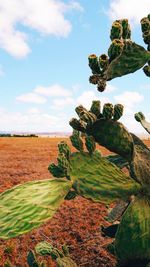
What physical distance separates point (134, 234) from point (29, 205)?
21.7 inches

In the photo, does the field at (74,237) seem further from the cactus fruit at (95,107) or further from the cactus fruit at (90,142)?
the cactus fruit at (95,107)

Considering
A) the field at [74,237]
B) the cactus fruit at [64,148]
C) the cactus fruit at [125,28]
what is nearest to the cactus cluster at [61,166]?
the cactus fruit at [64,148]

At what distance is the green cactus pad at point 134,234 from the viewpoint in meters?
2.12

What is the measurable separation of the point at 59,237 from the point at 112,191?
551 cm

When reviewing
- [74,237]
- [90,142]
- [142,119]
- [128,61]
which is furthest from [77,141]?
[74,237]

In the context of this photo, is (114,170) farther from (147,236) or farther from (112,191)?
(147,236)

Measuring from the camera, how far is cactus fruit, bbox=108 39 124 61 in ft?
6.24

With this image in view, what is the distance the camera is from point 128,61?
215 centimetres

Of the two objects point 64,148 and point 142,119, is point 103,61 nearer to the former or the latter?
point 64,148

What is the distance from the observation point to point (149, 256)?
217 cm

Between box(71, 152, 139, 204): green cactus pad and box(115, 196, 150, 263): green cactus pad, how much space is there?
0.47 feet

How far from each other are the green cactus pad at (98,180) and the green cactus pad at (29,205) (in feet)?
0.43

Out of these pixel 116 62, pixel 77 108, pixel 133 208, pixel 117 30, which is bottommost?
pixel 133 208

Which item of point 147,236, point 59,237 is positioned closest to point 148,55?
point 147,236
